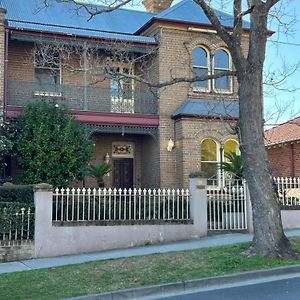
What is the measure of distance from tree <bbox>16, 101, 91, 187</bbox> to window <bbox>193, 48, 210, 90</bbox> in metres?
5.80

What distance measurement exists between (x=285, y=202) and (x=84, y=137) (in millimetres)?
6646

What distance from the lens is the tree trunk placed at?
10414 mm

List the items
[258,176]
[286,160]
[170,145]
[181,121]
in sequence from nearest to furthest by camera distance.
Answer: [258,176], [181,121], [170,145], [286,160]

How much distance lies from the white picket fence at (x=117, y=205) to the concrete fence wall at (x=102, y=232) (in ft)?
0.85

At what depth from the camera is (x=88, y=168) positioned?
648 inches

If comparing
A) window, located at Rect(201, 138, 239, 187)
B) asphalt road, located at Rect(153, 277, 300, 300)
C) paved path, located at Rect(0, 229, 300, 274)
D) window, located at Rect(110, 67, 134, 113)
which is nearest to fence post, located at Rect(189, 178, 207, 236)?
paved path, located at Rect(0, 229, 300, 274)

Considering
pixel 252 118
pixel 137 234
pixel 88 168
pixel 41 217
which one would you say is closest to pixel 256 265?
pixel 252 118

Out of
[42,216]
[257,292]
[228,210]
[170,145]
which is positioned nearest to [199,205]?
[228,210]

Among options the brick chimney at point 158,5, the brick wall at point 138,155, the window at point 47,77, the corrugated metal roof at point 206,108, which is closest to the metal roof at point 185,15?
the corrugated metal roof at point 206,108

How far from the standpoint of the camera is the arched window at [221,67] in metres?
20.1

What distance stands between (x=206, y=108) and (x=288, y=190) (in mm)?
4791

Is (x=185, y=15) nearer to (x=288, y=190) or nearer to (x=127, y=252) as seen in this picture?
(x=288, y=190)

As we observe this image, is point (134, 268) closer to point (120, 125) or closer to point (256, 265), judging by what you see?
point (256, 265)

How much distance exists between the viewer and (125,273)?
959 centimetres
